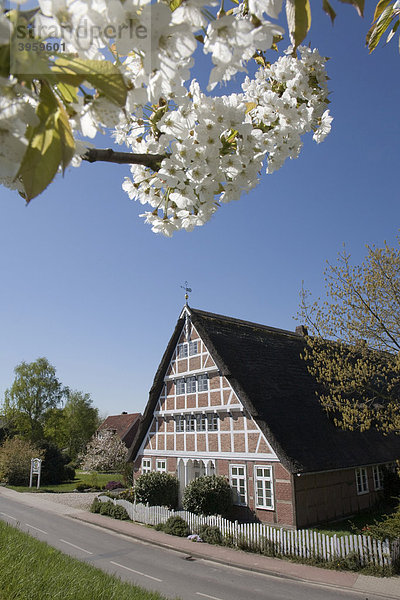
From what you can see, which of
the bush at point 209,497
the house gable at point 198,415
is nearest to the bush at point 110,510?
the house gable at point 198,415

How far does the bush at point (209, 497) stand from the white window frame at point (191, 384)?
412cm

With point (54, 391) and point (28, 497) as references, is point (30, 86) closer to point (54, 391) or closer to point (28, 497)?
point (28, 497)

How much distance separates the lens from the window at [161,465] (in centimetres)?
2116

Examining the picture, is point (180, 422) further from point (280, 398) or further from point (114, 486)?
point (114, 486)

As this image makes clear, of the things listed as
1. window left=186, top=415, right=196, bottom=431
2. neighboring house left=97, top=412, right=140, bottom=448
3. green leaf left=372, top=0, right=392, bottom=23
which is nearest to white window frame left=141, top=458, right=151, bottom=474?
window left=186, top=415, right=196, bottom=431

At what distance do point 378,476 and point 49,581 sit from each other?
18.0 m

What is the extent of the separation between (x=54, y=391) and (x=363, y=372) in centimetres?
4528

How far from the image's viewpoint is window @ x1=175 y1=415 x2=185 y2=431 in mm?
20720

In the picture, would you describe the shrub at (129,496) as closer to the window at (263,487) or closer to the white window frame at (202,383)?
the white window frame at (202,383)

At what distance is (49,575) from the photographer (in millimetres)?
6055

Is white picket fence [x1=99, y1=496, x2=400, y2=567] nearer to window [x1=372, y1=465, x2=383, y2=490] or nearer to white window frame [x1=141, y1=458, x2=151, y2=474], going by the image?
white window frame [x1=141, y1=458, x2=151, y2=474]

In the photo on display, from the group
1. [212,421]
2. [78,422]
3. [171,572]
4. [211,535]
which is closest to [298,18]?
[171,572]

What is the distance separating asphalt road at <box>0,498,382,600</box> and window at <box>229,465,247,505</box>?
3333 millimetres

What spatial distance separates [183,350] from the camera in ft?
69.7
